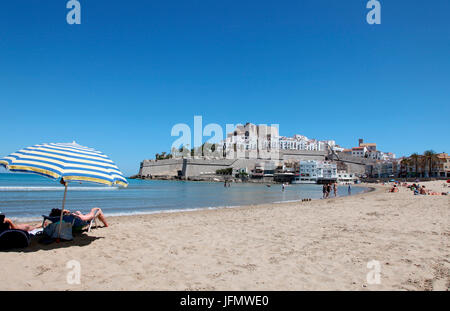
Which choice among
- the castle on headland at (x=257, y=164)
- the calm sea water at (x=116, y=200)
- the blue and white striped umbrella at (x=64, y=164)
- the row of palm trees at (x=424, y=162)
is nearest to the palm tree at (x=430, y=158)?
the row of palm trees at (x=424, y=162)

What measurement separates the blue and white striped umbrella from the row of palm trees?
321 feet

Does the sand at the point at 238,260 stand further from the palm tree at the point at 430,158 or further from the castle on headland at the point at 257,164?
the castle on headland at the point at 257,164

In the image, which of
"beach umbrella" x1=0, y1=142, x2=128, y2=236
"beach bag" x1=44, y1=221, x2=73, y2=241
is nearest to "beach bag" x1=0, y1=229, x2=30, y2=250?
"beach bag" x1=44, y1=221, x2=73, y2=241

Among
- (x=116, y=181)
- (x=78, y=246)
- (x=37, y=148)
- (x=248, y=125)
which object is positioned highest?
(x=248, y=125)

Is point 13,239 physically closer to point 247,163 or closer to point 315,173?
point 315,173

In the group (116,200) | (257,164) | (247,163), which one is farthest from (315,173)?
(116,200)

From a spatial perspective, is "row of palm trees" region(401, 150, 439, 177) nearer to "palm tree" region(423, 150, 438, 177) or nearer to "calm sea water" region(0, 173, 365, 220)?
"palm tree" region(423, 150, 438, 177)

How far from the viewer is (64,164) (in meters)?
4.77

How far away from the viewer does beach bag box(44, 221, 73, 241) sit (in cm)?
569

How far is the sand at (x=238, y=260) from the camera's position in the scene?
11.9 ft
